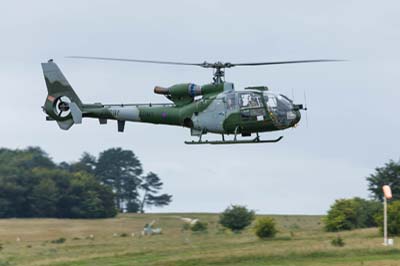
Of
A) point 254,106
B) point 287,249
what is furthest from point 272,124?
point 287,249

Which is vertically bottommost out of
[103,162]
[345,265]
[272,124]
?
[345,265]

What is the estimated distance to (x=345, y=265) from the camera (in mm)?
48188

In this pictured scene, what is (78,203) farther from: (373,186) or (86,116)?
(86,116)

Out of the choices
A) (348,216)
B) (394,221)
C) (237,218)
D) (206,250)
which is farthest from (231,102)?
(237,218)

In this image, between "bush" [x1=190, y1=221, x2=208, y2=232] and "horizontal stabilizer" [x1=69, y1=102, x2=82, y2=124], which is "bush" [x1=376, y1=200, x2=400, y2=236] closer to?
"bush" [x1=190, y1=221, x2=208, y2=232]

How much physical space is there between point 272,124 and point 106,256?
59.2 ft

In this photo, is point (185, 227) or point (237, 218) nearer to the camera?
point (237, 218)

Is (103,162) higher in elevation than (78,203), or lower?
higher

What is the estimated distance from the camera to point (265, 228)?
71.4m

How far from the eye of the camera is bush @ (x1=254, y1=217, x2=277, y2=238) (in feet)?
234

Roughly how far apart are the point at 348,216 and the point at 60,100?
3323 cm

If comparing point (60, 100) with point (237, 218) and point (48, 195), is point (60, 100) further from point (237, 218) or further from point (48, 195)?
point (48, 195)

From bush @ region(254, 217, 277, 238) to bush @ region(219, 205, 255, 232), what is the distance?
524 inches

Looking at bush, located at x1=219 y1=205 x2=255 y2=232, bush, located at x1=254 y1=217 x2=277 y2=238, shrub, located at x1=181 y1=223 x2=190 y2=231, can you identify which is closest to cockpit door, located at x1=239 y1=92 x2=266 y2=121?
bush, located at x1=254 y1=217 x2=277 y2=238
